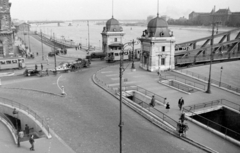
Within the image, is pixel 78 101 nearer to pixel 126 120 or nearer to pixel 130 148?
pixel 126 120

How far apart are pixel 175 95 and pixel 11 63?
26891 mm

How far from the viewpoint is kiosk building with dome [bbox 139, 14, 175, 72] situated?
36.0 meters

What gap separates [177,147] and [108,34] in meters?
36.5

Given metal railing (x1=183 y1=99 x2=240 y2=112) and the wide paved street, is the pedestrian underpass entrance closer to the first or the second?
metal railing (x1=183 y1=99 x2=240 y2=112)

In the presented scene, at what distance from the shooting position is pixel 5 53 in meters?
43.9

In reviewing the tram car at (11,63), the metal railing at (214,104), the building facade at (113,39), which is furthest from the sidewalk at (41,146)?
the building facade at (113,39)

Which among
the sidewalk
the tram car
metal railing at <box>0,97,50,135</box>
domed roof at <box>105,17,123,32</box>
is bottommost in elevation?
the sidewalk

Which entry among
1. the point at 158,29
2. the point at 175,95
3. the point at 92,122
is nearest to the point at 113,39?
the point at 158,29

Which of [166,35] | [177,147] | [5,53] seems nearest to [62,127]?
[177,147]

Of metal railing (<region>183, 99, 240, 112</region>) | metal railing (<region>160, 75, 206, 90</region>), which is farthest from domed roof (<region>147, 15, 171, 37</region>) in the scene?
metal railing (<region>183, 99, 240, 112</region>)

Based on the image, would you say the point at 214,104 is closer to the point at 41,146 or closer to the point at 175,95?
the point at 175,95

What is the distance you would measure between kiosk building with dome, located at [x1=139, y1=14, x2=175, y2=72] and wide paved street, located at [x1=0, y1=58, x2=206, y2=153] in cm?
1159

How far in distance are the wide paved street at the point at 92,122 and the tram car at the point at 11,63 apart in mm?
12119

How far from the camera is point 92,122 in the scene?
18641 millimetres
